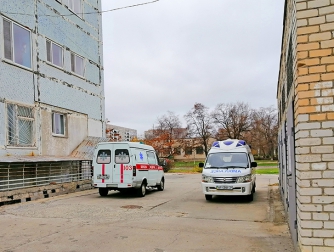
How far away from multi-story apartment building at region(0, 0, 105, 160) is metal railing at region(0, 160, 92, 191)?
1.73 ft

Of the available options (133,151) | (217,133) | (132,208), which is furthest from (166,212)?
(217,133)

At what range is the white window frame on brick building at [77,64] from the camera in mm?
17844

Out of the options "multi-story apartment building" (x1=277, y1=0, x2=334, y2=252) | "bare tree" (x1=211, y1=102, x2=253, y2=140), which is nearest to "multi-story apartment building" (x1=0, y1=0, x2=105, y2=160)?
"multi-story apartment building" (x1=277, y1=0, x2=334, y2=252)

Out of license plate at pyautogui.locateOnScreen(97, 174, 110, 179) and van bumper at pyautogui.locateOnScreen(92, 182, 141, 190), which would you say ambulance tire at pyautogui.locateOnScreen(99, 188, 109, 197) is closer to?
van bumper at pyautogui.locateOnScreen(92, 182, 141, 190)

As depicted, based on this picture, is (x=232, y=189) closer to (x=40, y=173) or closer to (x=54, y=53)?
Result: (x=40, y=173)

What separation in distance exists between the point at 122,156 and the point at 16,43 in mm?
6235

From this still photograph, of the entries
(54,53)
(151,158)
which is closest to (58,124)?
(54,53)

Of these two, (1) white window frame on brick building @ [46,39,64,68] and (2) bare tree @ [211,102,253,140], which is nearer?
(1) white window frame on brick building @ [46,39,64,68]

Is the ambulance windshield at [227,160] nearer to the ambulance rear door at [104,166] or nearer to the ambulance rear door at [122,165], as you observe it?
the ambulance rear door at [122,165]

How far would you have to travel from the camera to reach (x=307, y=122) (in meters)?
4.61

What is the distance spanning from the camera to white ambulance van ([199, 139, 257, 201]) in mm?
12180

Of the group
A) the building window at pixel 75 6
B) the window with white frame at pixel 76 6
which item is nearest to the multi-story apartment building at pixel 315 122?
the building window at pixel 75 6

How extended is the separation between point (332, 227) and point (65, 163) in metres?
13.8

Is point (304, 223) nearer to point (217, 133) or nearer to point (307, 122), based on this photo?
point (307, 122)
